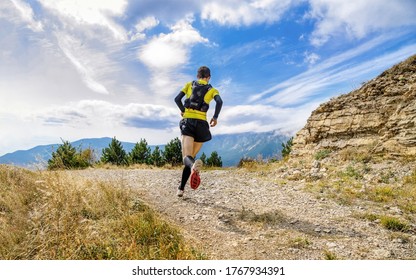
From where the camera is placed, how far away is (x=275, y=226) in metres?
5.46

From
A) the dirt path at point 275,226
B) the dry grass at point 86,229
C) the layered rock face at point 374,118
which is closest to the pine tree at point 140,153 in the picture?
the layered rock face at point 374,118

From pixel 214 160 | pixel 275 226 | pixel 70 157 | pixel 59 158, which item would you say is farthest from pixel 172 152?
pixel 275 226

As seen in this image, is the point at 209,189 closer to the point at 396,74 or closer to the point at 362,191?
the point at 362,191

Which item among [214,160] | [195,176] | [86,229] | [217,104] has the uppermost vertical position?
[217,104]

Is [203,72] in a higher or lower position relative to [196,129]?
higher

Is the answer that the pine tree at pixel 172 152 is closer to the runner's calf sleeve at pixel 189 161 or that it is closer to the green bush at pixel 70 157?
the green bush at pixel 70 157

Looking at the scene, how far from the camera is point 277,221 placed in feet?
18.7

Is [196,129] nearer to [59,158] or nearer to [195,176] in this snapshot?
[195,176]

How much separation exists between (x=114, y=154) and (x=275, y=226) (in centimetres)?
2151

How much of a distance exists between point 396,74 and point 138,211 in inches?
554

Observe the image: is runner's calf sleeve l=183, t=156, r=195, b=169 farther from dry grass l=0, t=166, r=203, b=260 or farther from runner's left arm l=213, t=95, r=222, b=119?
dry grass l=0, t=166, r=203, b=260

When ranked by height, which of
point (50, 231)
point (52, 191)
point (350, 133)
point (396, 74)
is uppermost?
point (396, 74)

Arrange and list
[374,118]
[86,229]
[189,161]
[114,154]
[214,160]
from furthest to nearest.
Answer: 1. [214,160]
2. [114,154]
3. [374,118]
4. [189,161]
5. [86,229]
